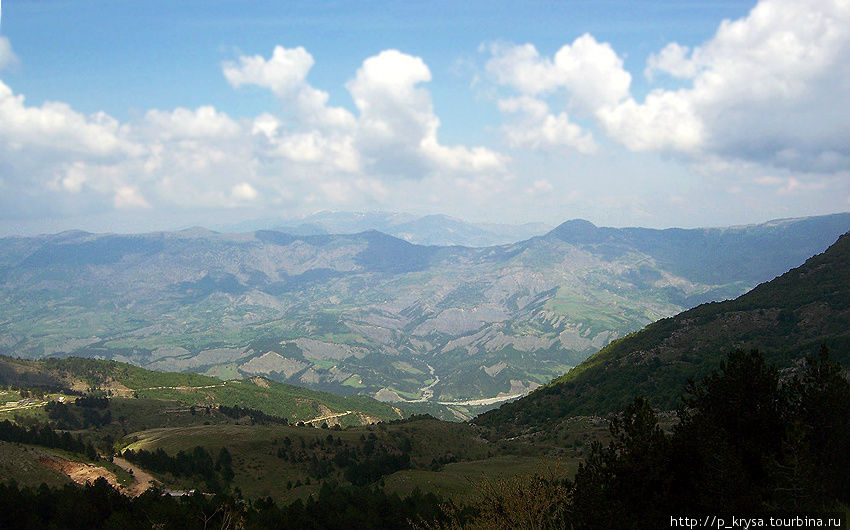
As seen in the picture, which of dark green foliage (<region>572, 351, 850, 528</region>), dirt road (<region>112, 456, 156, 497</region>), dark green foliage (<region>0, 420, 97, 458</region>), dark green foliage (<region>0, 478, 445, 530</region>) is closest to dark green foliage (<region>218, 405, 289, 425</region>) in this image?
dark green foliage (<region>0, 420, 97, 458</region>)

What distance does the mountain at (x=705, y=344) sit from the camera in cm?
10950

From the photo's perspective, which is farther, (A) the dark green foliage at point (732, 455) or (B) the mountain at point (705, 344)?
(B) the mountain at point (705, 344)

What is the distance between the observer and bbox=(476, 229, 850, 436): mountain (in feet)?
359

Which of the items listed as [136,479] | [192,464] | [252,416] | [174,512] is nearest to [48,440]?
[136,479]

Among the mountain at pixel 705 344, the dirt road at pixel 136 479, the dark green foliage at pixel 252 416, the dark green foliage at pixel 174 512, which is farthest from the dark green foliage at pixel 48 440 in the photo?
the mountain at pixel 705 344

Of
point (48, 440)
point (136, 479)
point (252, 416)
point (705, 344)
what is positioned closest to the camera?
point (136, 479)

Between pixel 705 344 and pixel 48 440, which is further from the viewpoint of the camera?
pixel 705 344

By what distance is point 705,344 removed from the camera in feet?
417

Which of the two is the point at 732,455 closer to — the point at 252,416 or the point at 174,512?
the point at 174,512

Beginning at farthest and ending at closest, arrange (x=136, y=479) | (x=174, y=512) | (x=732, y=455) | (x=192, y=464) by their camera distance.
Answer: (x=192, y=464)
(x=136, y=479)
(x=174, y=512)
(x=732, y=455)

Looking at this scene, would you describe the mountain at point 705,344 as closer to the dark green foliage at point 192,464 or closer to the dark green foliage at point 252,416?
the dark green foliage at point 192,464

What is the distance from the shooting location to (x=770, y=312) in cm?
12738

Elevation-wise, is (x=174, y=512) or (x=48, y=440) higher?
(x=174, y=512)

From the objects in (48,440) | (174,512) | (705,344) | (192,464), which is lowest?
(192,464)
